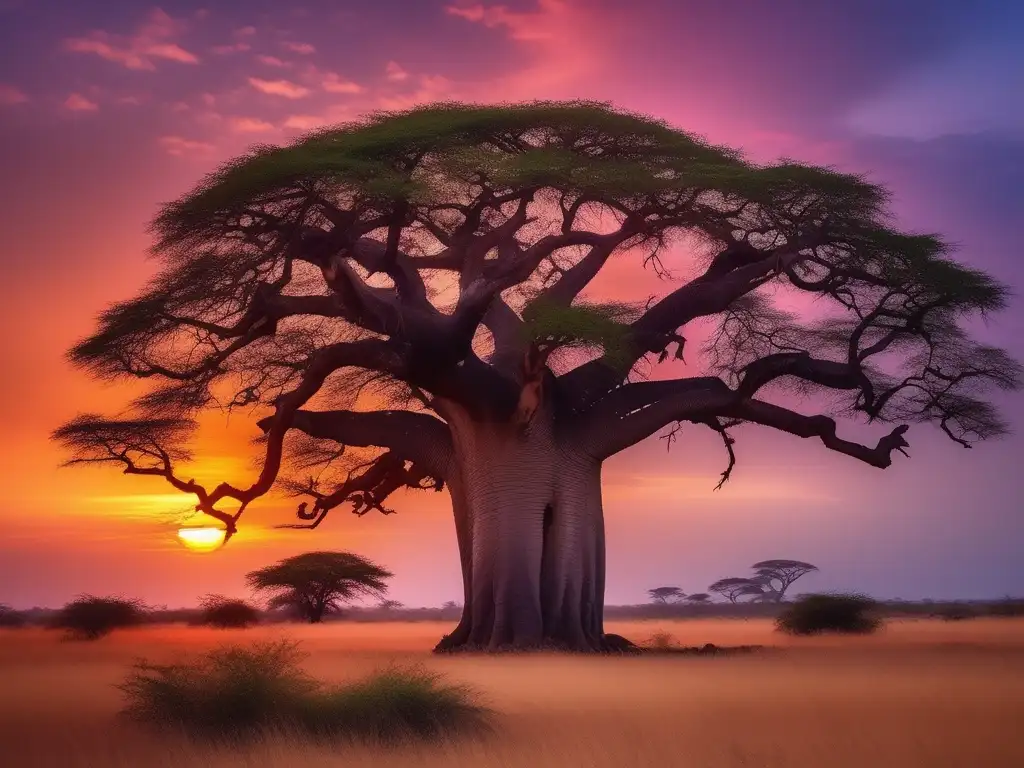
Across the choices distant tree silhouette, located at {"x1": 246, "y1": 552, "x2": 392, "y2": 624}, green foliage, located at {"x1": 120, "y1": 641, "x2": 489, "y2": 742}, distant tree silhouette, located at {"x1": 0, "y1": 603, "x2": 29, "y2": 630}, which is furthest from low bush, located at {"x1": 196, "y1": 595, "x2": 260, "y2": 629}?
green foliage, located at {"x1": 120, "y1": 641, "x2": 489, "y2": 742}

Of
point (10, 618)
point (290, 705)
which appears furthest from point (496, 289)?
point (10, 618)

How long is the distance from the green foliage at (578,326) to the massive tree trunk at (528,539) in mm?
2562

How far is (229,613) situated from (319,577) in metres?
2.76

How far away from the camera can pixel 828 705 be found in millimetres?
11844

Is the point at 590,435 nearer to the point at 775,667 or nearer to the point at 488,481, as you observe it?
the point at 488,481

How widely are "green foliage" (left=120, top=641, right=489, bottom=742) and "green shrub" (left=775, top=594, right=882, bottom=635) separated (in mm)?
22482

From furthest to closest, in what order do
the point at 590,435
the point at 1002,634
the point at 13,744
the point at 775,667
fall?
1. the point at 1002,634
2. the point at 590,435
3. the point at 775,667
4. the point at 13,744

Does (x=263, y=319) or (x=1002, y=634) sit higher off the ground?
(x=263, y=319)

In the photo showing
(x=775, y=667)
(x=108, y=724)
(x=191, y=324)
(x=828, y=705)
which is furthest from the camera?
(x=191, y=324)

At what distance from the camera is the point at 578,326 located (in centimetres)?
1689

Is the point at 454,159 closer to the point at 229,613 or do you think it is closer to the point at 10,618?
the point at 229,613

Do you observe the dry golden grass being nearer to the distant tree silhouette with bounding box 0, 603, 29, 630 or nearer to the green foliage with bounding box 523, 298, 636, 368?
the green foliage with bounding box 523, 298, 636, 368

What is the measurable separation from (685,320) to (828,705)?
9.96 m

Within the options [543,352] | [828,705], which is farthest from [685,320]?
[828,705]
